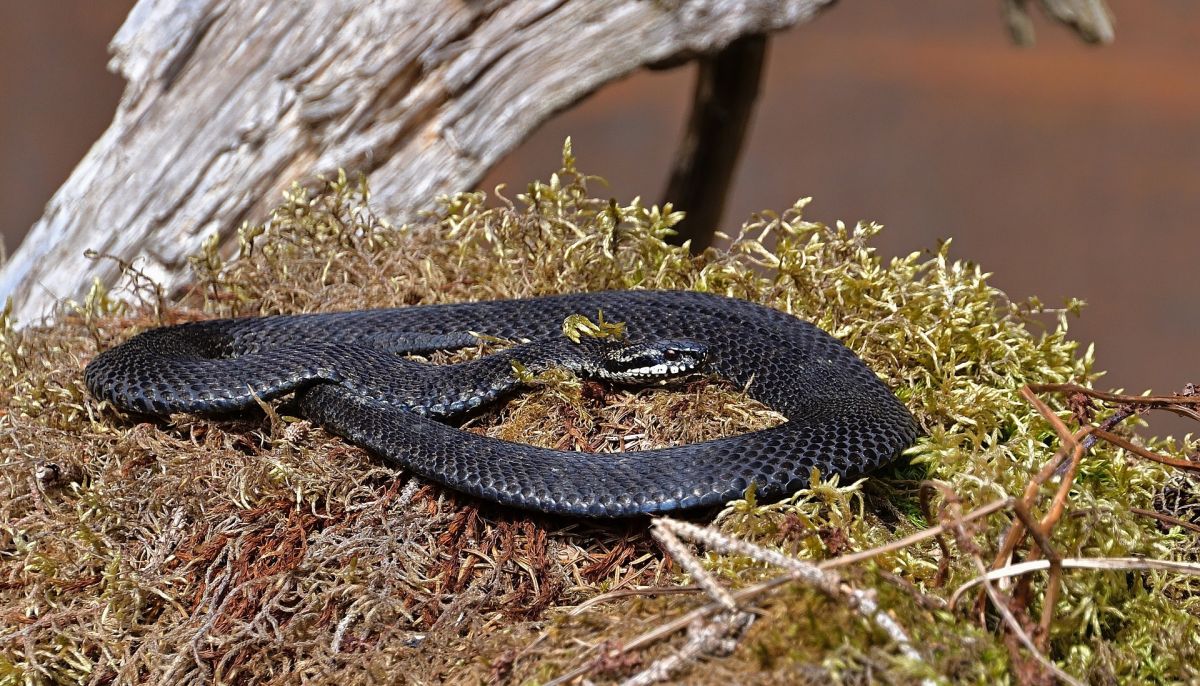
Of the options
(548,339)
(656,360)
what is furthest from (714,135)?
(656,360)

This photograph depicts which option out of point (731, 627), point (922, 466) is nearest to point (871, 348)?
point (922, 466)

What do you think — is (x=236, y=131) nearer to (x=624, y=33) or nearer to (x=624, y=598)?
(x=624, y=33)

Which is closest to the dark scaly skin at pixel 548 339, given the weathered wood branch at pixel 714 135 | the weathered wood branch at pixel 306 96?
the weathered wood branch at pixel 306 96

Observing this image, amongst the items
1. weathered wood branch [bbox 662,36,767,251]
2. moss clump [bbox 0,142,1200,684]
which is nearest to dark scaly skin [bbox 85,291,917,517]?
moss clump [bbox 0,142,1200,684]

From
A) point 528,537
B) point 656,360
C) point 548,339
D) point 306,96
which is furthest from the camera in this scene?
point 306,96

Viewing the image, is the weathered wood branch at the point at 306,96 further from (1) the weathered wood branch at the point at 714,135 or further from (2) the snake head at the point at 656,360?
(2) the snake head at the point at 656,360

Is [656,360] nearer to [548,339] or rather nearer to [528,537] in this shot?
[548,339]
